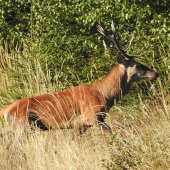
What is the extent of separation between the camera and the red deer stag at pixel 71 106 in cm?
650

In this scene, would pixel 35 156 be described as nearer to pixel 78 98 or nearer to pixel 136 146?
pixel 136 146

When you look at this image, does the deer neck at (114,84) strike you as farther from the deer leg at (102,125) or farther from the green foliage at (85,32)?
the green foliage at (85,32)

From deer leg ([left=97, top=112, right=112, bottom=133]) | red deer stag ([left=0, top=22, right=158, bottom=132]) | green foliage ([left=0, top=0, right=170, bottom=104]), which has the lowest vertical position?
deer leg ([left=97, top=112, right=112, bottom=133])

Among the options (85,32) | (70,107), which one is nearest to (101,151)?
(70,107)

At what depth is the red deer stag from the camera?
21.3 feet

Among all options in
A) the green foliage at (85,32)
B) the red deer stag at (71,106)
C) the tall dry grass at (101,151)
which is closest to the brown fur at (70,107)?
the red deer stag at (71,106)

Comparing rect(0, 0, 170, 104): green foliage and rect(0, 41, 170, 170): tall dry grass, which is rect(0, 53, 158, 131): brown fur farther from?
rect(0, 0, 170, 104): green foliage

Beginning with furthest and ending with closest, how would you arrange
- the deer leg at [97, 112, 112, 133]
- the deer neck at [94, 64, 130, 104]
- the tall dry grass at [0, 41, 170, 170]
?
the deer neck at [94, 64, 130, 104] → the deer leg at [97, 112, 112, 133] → the tall dry grass at [0, 41, 170, 170]

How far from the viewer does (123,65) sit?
7.42m

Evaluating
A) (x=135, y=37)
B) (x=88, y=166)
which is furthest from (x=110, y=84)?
(x=88, y=166)

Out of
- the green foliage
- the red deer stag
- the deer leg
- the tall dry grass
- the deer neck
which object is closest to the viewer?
the tall dry grass

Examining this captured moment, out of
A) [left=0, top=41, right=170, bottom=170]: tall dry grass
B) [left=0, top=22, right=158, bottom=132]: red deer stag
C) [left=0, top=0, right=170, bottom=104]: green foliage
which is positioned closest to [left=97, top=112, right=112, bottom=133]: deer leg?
[left=0, top=22, right=158, bottom=132]: red deer stag

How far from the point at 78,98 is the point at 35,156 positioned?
74.3 inches

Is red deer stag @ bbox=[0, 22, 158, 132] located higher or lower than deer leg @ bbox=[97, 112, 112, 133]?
higher
